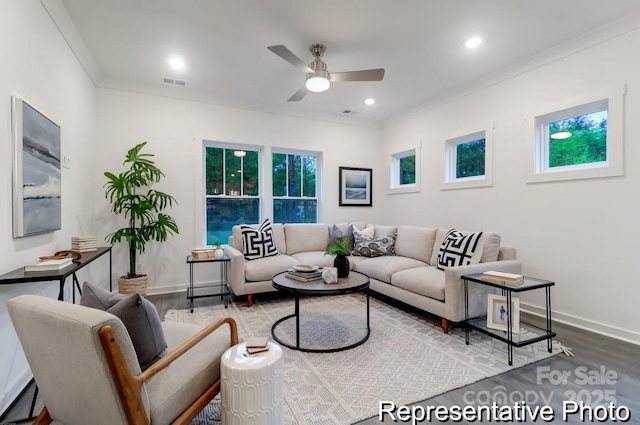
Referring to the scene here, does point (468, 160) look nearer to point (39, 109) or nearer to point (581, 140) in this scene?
point (581, 140)

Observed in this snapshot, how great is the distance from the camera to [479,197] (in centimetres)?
408

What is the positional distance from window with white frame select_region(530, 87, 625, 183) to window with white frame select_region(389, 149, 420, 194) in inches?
73.3

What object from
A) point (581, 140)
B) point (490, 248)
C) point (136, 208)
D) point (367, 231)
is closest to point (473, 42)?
point (581, 140)

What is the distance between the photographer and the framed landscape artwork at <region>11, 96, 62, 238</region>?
6.53 feet

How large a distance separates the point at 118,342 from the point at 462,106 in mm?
4657

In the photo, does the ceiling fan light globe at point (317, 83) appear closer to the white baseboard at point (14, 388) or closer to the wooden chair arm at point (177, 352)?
the wooden chair arm at point (177, 352)

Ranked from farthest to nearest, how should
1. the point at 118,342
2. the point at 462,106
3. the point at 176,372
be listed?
the point at 462,106 → the point at 176,372 → the point at 118,342

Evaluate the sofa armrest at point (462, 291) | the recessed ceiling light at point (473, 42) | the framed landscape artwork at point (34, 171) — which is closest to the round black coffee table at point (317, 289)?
the sofa armrest at point (462, 291)

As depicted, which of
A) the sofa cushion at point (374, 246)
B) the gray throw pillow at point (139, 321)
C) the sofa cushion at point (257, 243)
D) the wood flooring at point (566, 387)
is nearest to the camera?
the gray throw pillow at point (139, 321)

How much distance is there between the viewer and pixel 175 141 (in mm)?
4379

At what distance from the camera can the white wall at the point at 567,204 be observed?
9.00 ft

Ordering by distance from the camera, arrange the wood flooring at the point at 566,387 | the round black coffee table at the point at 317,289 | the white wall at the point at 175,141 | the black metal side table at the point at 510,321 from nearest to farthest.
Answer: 1. the wood flooring at the point at 566,387
2. the black metal side table at the point at 510,321
3. the round black coffee table at the point at 317,289
4. the white wall at the point at 175,141

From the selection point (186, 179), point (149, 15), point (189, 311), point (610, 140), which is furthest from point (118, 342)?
point (610, 140)

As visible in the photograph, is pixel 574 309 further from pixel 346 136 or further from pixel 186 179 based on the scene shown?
pixel 186 179
